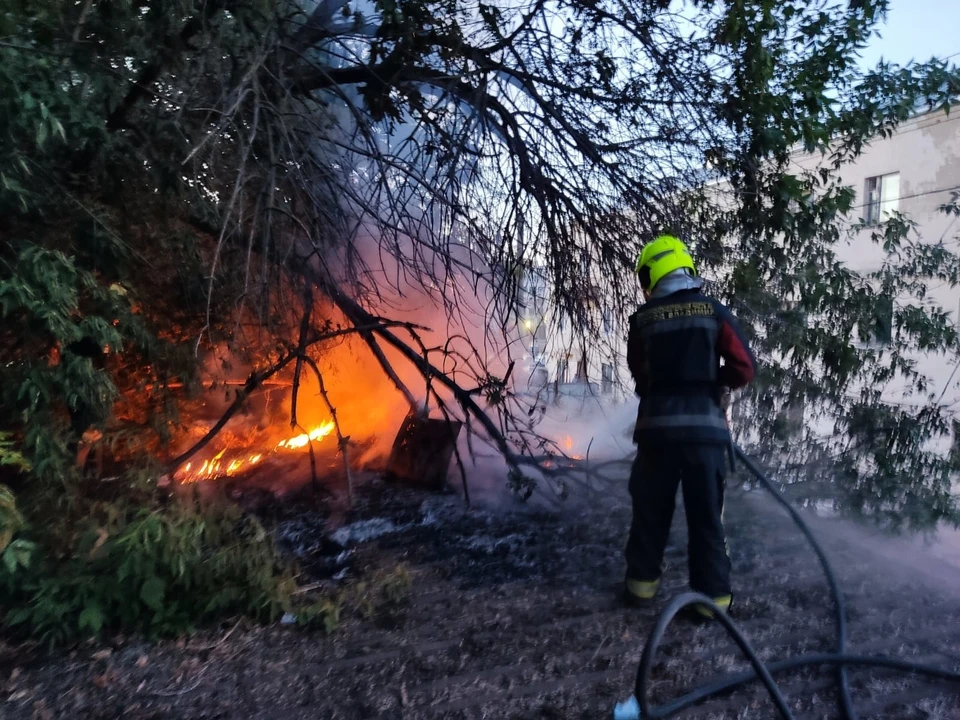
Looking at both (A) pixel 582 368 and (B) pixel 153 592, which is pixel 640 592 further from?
(B) pixel 153 592

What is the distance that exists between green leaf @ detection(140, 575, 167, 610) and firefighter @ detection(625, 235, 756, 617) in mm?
2351

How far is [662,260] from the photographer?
368 centimetres

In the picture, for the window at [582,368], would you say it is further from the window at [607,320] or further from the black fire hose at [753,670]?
the black fire hose at [753,670]

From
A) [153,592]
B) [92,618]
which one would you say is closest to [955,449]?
[153,592]

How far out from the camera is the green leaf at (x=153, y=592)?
3420mm

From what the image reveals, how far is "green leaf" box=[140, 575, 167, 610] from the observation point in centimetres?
342

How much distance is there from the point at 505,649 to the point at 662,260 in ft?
6.78

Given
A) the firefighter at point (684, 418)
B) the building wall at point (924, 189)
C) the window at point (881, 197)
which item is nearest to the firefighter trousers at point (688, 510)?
the firefighter at point (684, 418)

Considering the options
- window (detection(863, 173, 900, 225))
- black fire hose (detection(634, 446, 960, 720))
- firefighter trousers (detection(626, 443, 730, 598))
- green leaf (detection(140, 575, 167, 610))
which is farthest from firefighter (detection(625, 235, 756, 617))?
window (detection(863, 173, 900, 225))

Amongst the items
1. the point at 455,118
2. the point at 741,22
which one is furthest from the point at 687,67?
the point at 455,118

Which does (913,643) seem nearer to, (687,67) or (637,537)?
(637,537)

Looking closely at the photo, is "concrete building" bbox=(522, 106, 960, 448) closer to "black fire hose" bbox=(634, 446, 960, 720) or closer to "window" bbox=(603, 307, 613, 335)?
"window" bbox=(603, 307, 613, 335)

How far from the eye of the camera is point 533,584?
4074 millimetres

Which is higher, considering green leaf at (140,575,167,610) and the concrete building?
the concrete building
